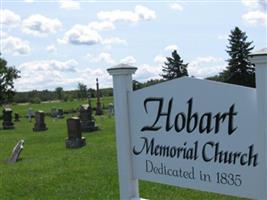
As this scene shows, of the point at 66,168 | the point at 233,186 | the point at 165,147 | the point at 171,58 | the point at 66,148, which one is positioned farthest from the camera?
the point at 171,58

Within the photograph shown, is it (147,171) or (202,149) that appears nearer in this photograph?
(202,149)

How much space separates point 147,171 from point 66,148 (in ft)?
39.9

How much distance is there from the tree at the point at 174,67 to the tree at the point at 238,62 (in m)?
12.5

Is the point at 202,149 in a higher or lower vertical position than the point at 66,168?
higher

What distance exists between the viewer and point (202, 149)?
4.53 m

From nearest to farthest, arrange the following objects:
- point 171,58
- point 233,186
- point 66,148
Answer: point 233,186 → point 66,148 → point 171,58

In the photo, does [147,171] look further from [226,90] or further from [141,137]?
[226,90]

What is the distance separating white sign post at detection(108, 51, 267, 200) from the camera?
4.12 m

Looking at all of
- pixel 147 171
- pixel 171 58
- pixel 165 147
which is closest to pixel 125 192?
pixel 147 171

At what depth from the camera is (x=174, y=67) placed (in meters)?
65.8

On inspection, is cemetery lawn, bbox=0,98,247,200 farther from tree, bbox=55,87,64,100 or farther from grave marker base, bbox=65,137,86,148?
tree, bbox=55,87,64,100

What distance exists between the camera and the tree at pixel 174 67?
64.8m

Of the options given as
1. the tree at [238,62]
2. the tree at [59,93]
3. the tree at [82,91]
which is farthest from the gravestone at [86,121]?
the tree at [59,93]

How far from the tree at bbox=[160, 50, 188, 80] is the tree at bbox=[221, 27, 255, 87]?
1247cm
